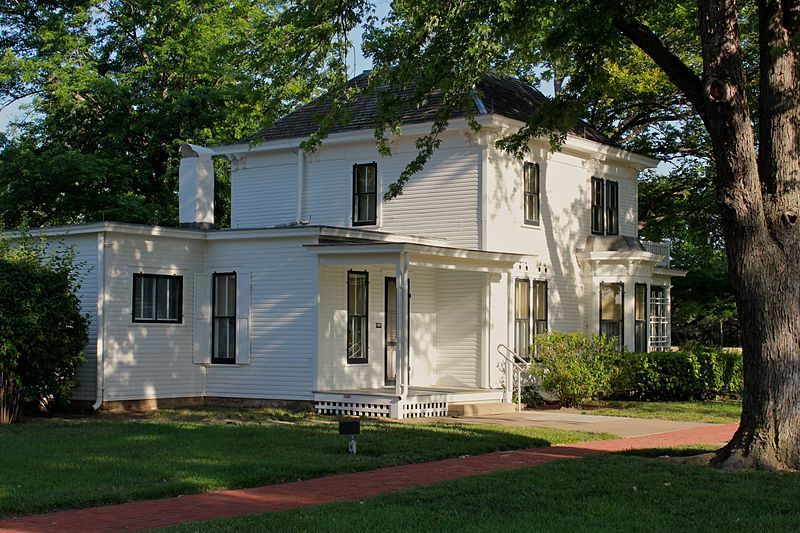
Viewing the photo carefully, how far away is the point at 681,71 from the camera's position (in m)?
14.8

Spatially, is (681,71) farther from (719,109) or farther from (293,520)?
(293,520)

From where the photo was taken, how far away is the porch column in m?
21.0

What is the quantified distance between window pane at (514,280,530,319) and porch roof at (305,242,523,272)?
2.81 m

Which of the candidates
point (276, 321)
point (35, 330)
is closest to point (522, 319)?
point (276, 321)

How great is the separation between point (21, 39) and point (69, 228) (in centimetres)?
1977

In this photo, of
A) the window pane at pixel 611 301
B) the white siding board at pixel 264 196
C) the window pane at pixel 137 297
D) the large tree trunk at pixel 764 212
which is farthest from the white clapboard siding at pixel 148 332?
the large tree trunk at pixel 764 212

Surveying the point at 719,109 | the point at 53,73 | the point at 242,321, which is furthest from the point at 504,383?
the point at 53,73

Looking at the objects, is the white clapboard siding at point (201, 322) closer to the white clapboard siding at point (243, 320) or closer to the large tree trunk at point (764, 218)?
the white clapboard siding at point (243, 320)

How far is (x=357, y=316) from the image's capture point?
2330 centimetres

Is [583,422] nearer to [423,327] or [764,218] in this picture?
[423,327]

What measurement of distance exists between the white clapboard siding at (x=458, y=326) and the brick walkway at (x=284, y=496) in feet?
26.8

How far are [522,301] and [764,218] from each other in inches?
497

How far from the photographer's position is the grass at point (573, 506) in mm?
9938

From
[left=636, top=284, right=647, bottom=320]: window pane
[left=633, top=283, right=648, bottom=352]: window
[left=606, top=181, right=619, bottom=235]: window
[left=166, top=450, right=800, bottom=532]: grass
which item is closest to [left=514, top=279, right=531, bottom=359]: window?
[left=633, top=283, right=648, bottom=352]: window
